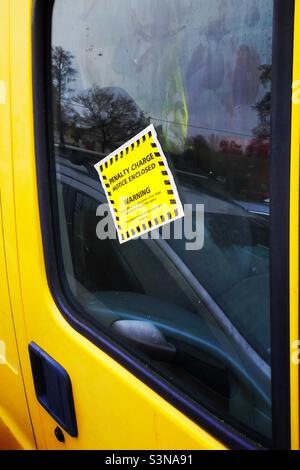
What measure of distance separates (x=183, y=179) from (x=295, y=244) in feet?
1.17

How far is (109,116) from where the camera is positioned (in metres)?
1.17

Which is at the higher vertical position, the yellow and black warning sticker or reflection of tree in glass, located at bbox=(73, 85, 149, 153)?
reflection of tree in glass, located at bbox=(73, 85, 149, 153)

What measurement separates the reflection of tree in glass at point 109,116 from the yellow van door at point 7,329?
0.83ft

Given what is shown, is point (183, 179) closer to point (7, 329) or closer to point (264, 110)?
point (264, 110)

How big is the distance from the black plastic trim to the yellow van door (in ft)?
0.47

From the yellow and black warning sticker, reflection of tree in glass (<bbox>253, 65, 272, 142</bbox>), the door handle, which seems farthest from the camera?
the door handle

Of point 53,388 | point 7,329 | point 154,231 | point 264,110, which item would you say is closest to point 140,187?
point 154,231

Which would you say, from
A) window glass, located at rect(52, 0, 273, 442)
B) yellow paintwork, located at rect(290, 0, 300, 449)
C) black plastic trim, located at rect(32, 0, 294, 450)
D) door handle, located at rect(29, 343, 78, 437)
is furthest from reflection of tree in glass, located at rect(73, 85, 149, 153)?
door handle, located at rect(29, 343, 78, 437)

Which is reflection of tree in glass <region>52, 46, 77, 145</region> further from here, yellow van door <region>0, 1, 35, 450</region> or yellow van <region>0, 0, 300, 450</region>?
yellow van door <region>0, 1, 35, 450</region>

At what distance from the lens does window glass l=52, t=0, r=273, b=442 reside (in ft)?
2.79

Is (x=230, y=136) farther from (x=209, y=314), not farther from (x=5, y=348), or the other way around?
(x=5, y=348)

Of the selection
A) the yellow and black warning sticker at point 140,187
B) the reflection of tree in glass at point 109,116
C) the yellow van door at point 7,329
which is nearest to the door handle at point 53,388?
the yellow van door at point 7,329

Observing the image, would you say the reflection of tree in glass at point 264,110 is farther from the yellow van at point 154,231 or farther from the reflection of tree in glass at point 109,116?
the reflection of tree in glass at point 109,116

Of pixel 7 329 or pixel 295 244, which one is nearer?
pixel 295 244
